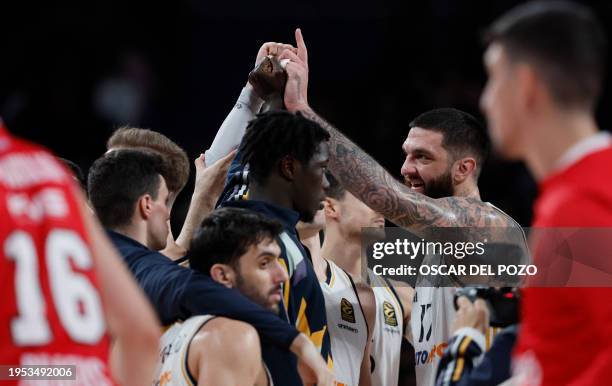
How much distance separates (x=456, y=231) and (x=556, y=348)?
2557 mm

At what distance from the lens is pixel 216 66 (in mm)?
9922

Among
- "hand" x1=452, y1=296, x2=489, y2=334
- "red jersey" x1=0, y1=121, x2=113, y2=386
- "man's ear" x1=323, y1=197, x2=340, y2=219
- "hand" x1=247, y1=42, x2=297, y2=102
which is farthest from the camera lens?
"man's ear" x1=323, y1=197, x2=340, y2=219

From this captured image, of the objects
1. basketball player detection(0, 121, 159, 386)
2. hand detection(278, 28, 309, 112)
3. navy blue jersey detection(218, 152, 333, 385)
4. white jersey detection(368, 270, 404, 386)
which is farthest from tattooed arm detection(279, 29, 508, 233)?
basketball player detection(0, 121, 159, 386)

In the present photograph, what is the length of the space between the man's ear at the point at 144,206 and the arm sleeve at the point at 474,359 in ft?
5.01

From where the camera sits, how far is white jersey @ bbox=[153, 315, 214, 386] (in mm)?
4066

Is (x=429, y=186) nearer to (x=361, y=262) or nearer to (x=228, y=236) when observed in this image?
(x=361, y=262)

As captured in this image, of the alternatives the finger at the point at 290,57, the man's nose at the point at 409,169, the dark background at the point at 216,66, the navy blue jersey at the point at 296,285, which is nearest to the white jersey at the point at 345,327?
the man's nose at the point at 409,169

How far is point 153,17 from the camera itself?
9484 millimetres

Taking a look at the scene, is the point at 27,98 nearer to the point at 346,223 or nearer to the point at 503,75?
the point at 346,223

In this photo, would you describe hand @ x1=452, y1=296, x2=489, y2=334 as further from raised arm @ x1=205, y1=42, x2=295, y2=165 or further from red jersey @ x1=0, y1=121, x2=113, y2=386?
raised arm @ x1=205, y1=42, x2=295, y2=165

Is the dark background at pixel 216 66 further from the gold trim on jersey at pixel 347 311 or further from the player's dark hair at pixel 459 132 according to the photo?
the player's dark hair at pixel 459 132

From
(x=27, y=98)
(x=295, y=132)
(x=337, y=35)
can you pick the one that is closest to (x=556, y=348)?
(x=295, y=132)

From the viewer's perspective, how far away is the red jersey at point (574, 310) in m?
2.47

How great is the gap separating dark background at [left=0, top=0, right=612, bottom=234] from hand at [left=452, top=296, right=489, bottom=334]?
5.56 meters
